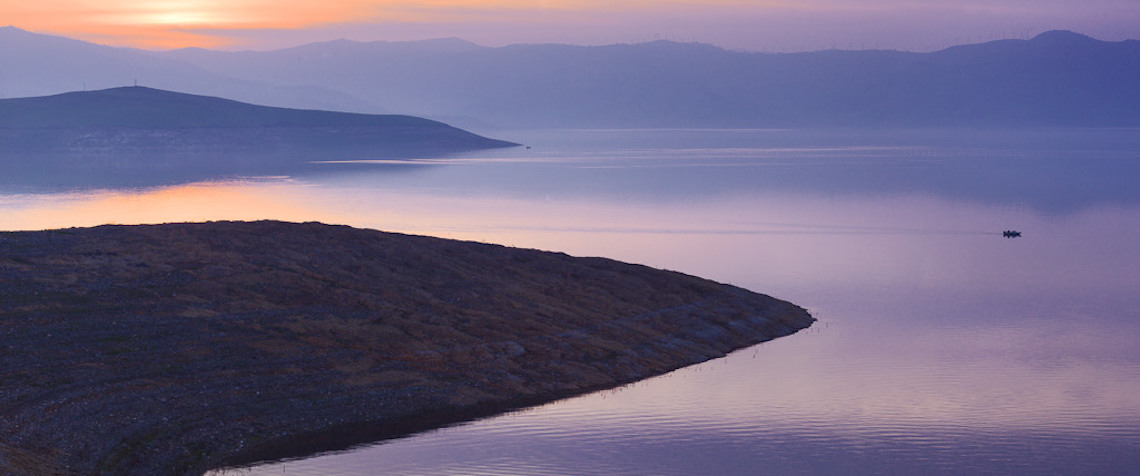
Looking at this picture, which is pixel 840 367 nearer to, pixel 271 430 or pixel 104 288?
pixel 271 430

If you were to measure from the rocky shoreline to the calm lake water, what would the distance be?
97.6 inches

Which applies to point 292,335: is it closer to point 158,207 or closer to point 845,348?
point 845,348

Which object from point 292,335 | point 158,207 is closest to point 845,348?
point 292,335

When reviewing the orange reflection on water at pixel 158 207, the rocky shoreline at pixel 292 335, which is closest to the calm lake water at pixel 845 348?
the orange reflection on water at pixel 158 207

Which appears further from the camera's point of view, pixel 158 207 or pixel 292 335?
pixel 158 207

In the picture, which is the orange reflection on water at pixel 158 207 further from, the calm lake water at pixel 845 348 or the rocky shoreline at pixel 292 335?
the rocky shoreline at pixel 292 335

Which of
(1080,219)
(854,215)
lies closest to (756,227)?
(854,215)

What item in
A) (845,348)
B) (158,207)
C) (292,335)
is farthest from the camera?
(158,207)

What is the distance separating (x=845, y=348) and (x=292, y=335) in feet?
89.1

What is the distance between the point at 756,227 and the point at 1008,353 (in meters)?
65.5

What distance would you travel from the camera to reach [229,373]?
47375mm

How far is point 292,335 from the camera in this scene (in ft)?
171

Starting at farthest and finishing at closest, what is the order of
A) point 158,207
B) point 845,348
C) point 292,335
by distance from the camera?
point 158,207 < point 845,348 < point 292,335

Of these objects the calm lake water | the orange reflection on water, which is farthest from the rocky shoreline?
the orange reflection on water
